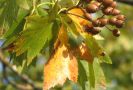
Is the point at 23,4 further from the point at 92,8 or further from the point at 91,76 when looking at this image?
the point at 91,76

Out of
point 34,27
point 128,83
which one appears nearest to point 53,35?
point 34,27

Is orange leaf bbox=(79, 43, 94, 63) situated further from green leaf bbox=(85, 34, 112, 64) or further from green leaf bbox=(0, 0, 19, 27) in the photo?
green leaf bbox=(0, 0, 19, 27)

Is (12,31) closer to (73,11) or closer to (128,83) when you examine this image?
(73,11)

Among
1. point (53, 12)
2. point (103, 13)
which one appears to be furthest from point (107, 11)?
point (53, 12)

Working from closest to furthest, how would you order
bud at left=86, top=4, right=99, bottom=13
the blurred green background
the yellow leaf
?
bud at left=86, top=4, right=99, bottom=13 → the yellow leaf → the blurred green background

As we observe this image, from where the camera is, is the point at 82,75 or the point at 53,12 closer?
the point at 53,12

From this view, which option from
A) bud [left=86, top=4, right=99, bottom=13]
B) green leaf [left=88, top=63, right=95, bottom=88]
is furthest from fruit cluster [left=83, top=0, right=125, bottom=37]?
green leaf [left=88, top=63, right=95, bottom=88]
